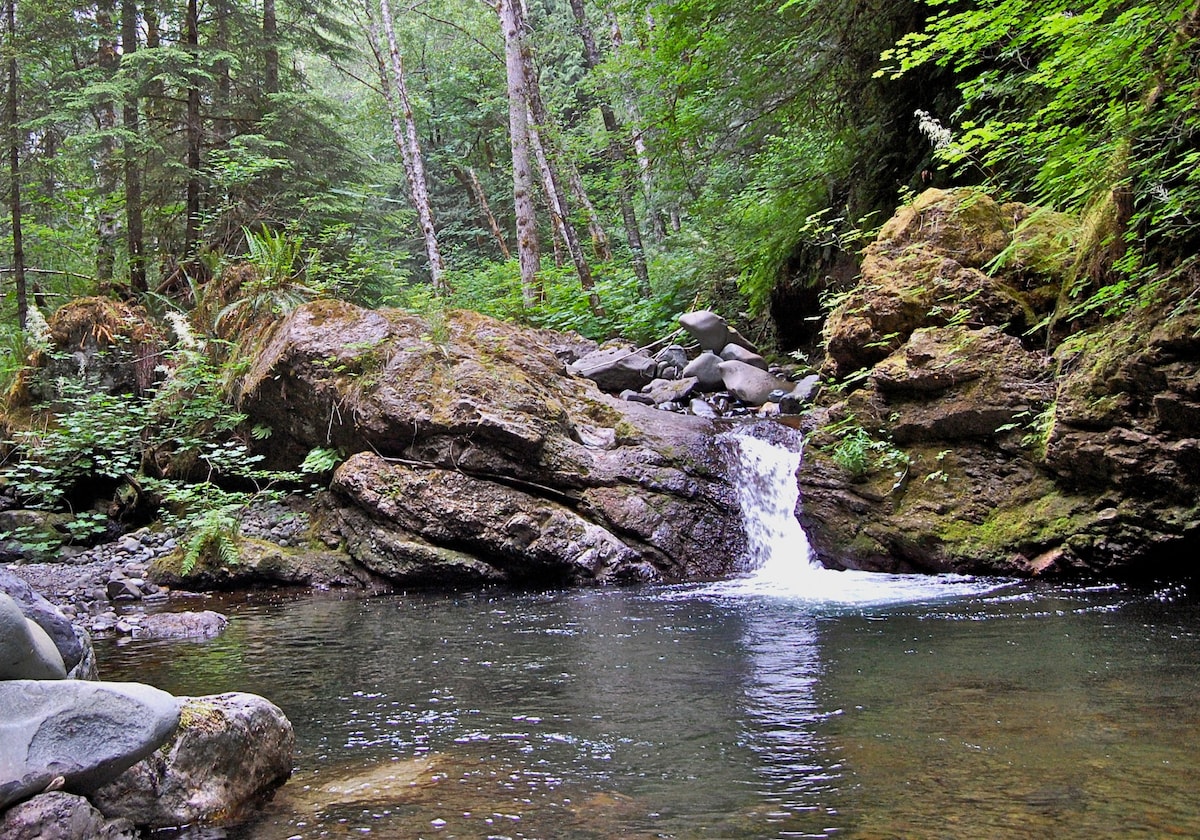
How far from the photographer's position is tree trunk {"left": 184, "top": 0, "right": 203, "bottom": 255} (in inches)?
623

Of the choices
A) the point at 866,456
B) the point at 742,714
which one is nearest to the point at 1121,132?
the point at 866,456

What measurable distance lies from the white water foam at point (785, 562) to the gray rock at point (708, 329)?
4.59m

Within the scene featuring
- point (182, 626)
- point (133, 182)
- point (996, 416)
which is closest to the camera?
point (182, 626)

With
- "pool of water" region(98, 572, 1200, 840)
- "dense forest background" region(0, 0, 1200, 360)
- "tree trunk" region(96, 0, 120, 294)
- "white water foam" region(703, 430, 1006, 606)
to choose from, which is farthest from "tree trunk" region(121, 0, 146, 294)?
"white water foam" region(703, 430, 1006, 606)

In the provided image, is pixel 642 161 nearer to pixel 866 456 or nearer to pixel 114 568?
pixel 866 456

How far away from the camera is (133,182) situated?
53.6 ft

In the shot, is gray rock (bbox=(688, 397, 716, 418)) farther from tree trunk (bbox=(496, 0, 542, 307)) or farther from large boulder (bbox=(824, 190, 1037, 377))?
tree trunk (bbox=(496, 0, 542, 307))

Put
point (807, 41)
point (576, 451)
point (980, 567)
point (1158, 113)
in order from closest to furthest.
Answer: point (1158, 113) < point (980, 567) < point (576, 451) < point (807, 41)

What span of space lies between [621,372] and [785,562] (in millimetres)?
6077

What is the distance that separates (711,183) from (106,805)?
20053 mm

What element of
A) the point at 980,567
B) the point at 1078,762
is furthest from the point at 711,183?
the point at 1078,762

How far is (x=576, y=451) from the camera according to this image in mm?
10289

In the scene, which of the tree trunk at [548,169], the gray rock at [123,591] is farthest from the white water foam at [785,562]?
the tree trunk at [548,169]

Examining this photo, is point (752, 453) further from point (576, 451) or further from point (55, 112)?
point (55, 112)
